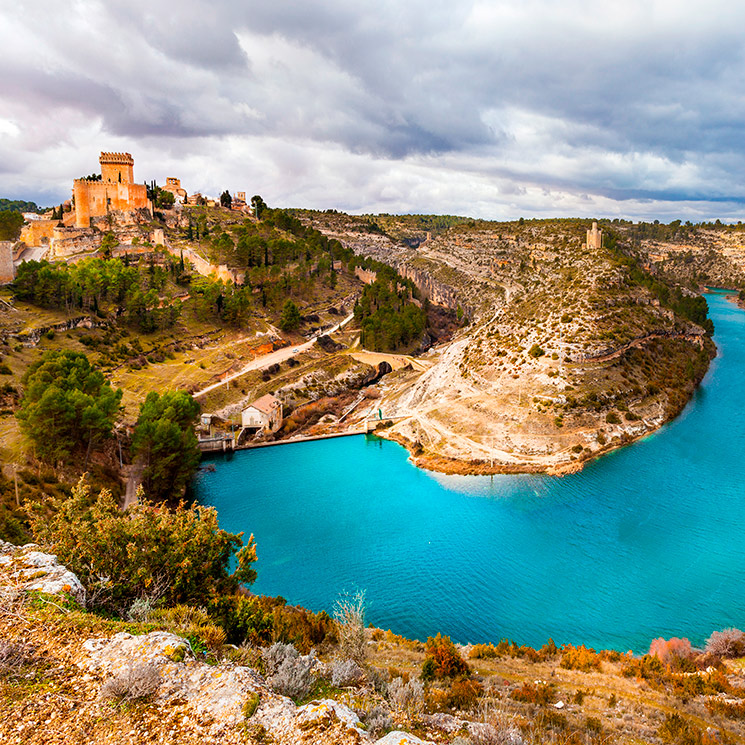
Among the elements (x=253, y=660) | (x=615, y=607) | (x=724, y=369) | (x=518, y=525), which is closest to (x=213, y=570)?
(x=253, y=660)

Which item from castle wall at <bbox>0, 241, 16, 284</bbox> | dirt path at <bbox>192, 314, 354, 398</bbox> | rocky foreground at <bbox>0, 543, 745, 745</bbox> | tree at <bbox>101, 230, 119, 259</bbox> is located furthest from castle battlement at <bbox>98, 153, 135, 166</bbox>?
rocky foreground at <bbox>0, 543, 745, 745</bbox>

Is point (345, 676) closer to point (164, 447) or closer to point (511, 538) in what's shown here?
point (511, 538)

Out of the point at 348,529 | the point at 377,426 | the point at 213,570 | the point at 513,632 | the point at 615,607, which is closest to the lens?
the point at 213,570

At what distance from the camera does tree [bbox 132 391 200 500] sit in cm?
3938

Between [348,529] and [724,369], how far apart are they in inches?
Answer: 2697

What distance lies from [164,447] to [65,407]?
8.30m

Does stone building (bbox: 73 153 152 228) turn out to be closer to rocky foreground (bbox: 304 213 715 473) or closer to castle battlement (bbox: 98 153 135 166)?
castle battlement (bbox: 98 153 135 166)

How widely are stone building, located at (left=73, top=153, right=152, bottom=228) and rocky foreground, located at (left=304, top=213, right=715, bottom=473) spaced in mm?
63228

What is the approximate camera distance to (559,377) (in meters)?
54.9

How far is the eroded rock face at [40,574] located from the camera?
9.78 metres

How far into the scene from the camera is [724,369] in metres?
74.2

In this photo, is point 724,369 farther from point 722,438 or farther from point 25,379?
point 25,379

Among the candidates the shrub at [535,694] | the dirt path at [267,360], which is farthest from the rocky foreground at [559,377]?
the shrub at [535,694]

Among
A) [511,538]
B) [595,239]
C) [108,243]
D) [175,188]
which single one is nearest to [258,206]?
[175,188]
